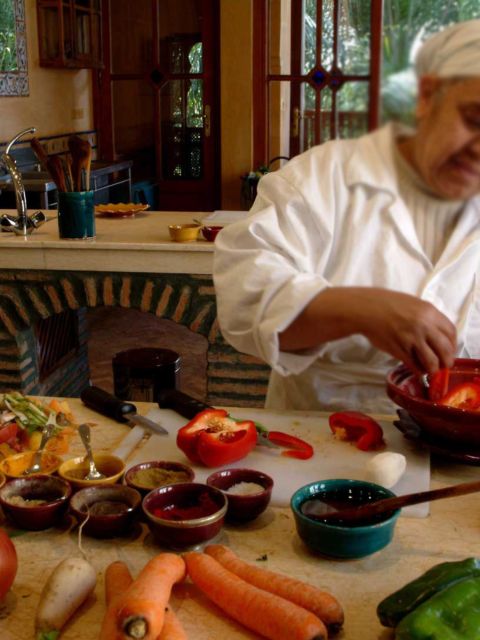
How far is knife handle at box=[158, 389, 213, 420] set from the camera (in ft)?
4.34

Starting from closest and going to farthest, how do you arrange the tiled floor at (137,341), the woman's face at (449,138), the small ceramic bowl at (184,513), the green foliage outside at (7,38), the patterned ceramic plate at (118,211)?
1. the woman's face at (449,138)
2. the small ceramic bowl at (184,513)
3. the patterned ceramic plate at (118,211)
4. the tiled floor at (137,341)
5. the green foliage outside at (7,38)

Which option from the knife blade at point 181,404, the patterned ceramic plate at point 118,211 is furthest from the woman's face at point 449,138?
the patterned ceramic plate at point 118,211

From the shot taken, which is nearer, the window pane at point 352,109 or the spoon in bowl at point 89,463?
the window pane at point 352,109

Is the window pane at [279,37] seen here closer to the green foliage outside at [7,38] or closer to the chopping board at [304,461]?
the chopping board at [304,461]

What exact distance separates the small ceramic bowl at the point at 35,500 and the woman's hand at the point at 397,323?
579mm

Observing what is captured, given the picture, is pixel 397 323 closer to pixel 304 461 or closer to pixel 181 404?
pixel 304 461

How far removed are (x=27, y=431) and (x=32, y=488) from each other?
8.7 inches

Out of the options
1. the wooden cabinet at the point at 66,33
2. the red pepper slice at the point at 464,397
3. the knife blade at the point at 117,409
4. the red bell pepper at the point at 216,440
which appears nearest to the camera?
the red pepper slice at the point at 464,397

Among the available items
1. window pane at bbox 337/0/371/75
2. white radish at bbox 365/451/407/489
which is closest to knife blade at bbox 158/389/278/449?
white radish at bbox 365/451/407/489

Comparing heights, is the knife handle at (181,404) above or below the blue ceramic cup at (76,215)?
below

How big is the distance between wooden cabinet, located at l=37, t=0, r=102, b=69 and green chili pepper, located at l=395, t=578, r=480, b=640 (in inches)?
154

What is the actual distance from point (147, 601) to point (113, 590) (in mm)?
86

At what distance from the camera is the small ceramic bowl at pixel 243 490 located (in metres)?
0.98

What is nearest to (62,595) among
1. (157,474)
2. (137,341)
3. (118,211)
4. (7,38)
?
(157,474)
